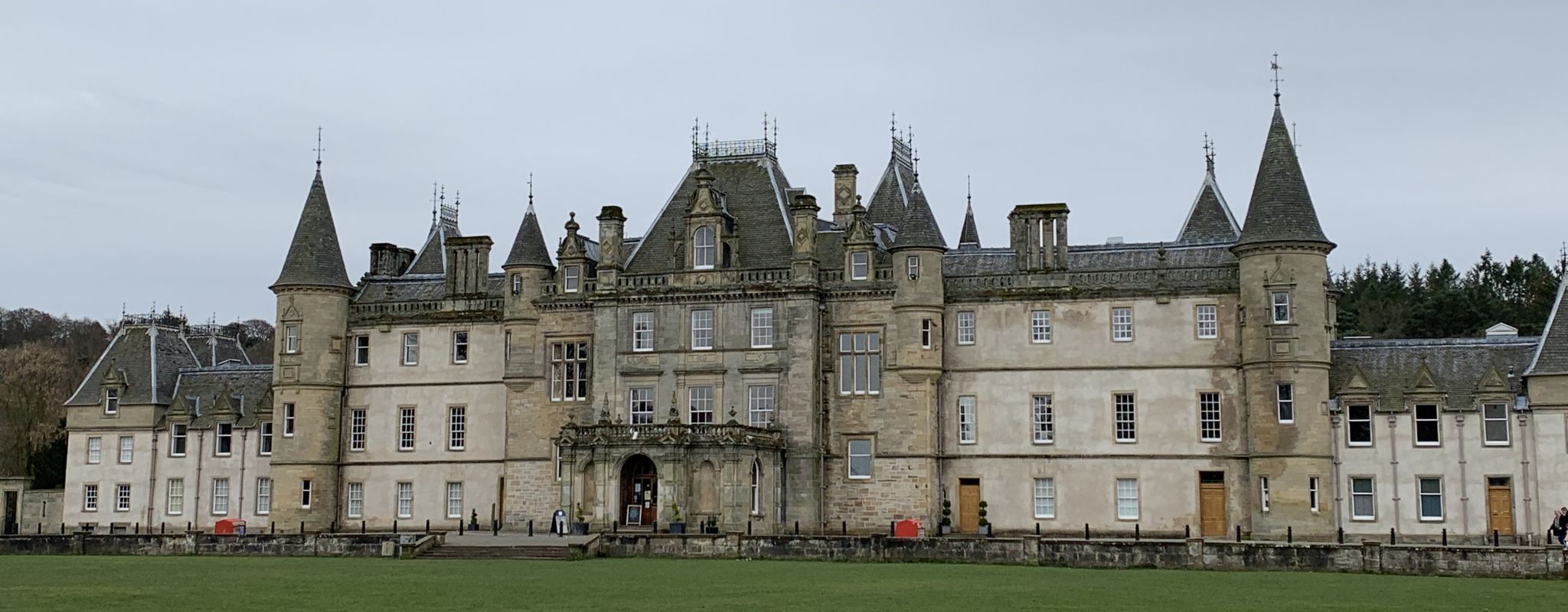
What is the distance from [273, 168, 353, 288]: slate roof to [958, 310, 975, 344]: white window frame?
21.9 m

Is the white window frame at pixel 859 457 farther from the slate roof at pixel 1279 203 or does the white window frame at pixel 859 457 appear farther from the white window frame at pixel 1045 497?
the slate roof at pixel 1279 203

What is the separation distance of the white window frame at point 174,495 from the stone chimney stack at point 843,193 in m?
26.3

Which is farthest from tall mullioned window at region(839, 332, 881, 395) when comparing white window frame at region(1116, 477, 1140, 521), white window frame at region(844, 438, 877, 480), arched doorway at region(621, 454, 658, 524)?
white window frame at region(1116, 477, 1140, 521)

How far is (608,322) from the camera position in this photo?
59.1 metres

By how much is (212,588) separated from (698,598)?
9.29m

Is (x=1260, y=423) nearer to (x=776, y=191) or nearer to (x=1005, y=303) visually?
(x=1005, y=303)

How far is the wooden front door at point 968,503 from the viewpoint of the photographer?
56656mm

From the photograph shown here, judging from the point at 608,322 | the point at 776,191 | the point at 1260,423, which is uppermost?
the point at 776,191

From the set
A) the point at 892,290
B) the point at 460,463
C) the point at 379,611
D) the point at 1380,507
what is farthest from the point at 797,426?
the point at 379,611

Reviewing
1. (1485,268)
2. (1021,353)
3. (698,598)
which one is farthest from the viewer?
(1485,268)

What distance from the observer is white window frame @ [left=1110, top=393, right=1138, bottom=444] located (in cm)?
5528

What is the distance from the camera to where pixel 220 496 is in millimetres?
65375

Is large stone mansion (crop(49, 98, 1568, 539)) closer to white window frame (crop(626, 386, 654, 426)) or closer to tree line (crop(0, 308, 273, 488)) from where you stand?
white window frame (crop(626, 386, 654, 426))

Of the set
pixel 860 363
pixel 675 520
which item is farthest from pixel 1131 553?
pixel 860 363
